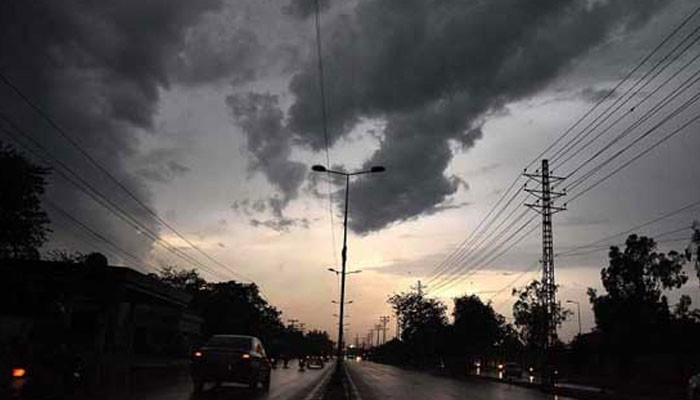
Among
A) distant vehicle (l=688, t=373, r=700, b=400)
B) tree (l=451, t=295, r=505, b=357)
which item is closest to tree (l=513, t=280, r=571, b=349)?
tree (l=451, t=295, r=505, b=357)

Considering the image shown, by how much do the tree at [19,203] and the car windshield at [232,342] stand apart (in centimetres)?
2190

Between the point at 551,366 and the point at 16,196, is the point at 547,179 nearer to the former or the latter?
the point at 551,366

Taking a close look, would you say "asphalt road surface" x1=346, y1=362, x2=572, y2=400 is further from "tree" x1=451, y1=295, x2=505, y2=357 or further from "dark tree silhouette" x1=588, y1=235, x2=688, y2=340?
"tree" x1=451, y1=295, x2=505, y2=357

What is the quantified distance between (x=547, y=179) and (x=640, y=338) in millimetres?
27316

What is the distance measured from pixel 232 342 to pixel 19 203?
904 inches

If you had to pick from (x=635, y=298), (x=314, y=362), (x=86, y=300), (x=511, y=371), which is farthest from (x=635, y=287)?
(x=86, y=300)

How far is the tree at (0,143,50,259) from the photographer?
39.1 metres

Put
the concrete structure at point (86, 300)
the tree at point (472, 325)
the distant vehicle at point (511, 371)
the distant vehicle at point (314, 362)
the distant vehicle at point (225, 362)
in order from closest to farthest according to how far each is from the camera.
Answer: the distant vehicle at point (225, 362) < the concrete structure at point (86, 300) < the distant vehicle at point (511, 371) < the distant vehicle at point (314, 362) < the tree at point (472, 325)

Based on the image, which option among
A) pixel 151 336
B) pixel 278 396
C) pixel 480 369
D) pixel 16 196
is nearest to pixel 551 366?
pixel 278 396

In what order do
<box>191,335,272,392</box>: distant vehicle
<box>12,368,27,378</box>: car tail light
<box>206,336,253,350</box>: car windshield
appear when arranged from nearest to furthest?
1. <box>12,368,27,378</box>: car tail light
2. <box>191,335,272,392</box>: distant vehicle
3. <box>206,336,253,350</box>: car windshield

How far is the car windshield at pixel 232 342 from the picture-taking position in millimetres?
22422

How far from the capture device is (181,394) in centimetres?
2050

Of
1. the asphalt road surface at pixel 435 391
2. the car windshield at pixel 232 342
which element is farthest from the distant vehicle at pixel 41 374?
the asphalt road surface at pixel 435 391

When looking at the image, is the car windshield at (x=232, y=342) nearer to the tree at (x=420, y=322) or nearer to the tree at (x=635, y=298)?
the tree at (x=635, y=298)
